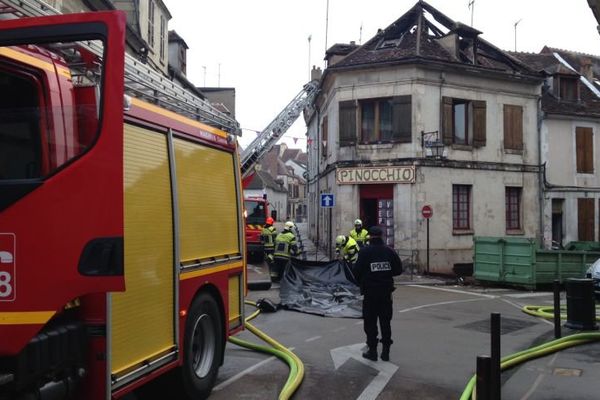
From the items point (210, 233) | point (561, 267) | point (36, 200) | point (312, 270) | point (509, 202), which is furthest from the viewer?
point (509, 202)

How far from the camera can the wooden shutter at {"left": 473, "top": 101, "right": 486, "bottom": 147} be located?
21.7m

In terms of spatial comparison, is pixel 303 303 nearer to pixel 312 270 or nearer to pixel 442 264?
pixel 312 270

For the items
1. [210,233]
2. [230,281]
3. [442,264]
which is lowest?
[442,264]

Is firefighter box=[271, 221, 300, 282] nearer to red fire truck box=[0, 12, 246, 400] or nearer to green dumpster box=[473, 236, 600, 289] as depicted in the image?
green dumpster box=[473, 236, 600, 289]

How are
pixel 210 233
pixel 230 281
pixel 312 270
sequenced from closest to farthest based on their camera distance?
pixel 210 233 → pixel 230 281 → pixel 312 270

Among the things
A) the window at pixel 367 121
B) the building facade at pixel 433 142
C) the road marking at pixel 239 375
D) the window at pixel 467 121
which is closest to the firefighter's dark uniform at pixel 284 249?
the building facade at pixel 433 142

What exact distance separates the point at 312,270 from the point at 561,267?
297 inches

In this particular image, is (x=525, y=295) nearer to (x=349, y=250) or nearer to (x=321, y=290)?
(x=349, y=250)

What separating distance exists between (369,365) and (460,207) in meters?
15.4

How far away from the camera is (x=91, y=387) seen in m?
3.64

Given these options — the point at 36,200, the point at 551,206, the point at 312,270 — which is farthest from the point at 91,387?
the point at 551,206

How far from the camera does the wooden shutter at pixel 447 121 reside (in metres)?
21.0

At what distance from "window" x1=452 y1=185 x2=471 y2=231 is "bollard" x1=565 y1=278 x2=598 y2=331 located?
1216cm

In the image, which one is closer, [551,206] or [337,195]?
[337,195]
